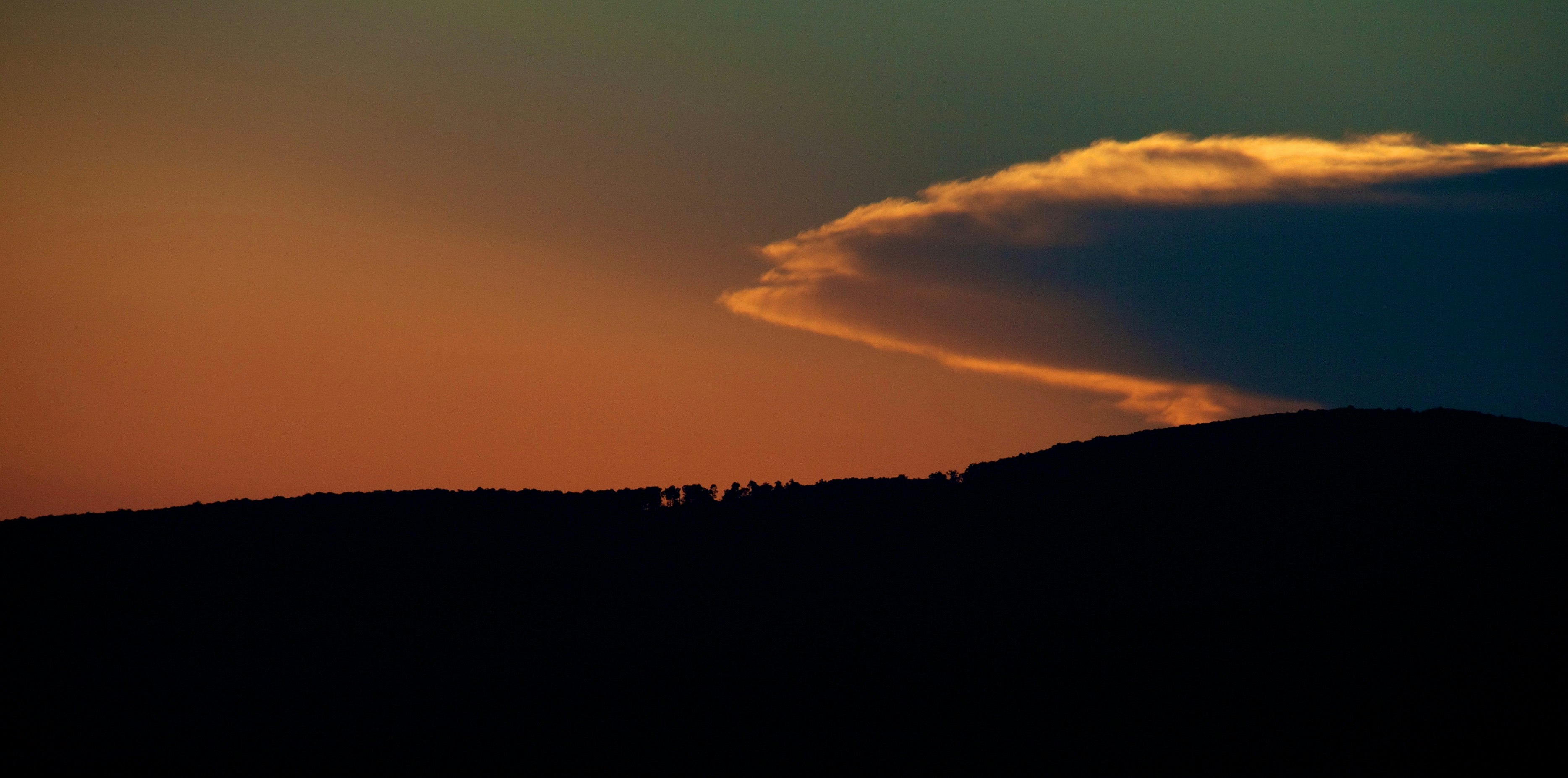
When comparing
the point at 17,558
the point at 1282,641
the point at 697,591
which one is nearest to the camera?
the point at 1282,641

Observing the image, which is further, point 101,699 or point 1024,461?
point 1024,461

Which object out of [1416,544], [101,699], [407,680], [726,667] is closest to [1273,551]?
[1416,544]

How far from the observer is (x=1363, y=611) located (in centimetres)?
3441

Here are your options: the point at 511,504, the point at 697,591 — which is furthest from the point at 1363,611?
the point at 511,504

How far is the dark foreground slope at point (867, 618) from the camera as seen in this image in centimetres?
3133

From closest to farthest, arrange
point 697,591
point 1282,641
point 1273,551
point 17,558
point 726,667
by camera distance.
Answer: point 1282,641 → point 726,667 → point 1273,551 → point 697,591 → point 17,558

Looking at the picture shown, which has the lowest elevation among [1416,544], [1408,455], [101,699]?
[101,699]

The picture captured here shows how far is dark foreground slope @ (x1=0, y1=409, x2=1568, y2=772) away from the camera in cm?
3133

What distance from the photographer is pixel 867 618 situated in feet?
129

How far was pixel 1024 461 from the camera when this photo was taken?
161 feet

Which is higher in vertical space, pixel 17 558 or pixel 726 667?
pixel 17 558

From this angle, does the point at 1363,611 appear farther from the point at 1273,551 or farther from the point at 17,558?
the point at 17,558

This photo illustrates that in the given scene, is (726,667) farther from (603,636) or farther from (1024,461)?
(1024,461)

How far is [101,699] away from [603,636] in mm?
15091
